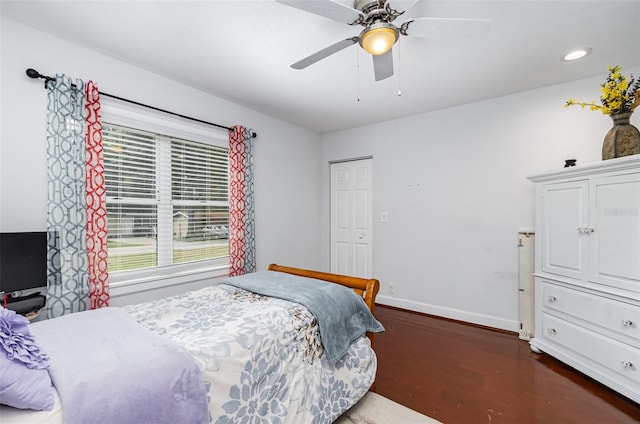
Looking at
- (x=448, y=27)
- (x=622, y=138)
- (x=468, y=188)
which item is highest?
(x=448, y=27)

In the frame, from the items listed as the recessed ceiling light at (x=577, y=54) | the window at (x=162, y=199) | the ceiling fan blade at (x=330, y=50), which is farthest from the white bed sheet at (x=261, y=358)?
the recessed ceiling light at (x=577, y=54)

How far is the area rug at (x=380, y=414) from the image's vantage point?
1.69m

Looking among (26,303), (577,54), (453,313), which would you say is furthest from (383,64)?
(453,313)

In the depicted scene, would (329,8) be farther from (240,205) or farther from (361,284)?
(240,205)

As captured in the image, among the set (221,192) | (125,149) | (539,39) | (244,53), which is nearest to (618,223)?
(539,39)

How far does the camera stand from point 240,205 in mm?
3125

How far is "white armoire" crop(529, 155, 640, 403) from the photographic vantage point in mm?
1870

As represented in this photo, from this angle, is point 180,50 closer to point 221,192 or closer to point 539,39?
point 221,192

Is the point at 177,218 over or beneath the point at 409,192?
beneath

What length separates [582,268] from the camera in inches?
85.6

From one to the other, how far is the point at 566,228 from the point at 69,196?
391cm

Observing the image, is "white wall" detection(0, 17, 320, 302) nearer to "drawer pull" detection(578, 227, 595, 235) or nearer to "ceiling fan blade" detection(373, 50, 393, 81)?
"ceiling fan blade" detection(373, 50, 393, 81)

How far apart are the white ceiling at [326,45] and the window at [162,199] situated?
682 millimetres

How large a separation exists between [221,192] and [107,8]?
5.79ft
